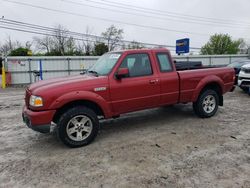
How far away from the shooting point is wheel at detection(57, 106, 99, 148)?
13.3 feet

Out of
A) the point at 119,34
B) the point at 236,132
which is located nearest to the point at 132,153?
the point at 236,132

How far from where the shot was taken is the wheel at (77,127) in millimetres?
4051

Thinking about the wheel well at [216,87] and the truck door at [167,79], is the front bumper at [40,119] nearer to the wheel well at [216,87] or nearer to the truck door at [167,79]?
the truck door at [167,79]

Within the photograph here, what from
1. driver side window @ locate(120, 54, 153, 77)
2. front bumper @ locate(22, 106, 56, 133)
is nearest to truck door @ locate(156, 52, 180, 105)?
driver side window @ locate(120, 54, 153, 77)

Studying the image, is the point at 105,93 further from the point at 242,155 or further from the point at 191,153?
the point at 242,155

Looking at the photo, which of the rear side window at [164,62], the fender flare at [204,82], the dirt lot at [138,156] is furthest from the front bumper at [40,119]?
the fender flare at [204,82]

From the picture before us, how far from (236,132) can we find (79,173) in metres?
3.64

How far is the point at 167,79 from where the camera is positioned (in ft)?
16.9

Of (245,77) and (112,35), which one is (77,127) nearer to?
(245,77)

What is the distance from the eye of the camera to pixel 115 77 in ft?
14.8

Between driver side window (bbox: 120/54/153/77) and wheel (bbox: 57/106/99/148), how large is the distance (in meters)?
1.31

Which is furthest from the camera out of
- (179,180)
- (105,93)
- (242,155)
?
(105,93)

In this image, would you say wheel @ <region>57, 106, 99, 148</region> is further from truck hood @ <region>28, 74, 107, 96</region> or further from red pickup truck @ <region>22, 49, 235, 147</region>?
truck hood @ <region>28, 74, 107, 96</region>

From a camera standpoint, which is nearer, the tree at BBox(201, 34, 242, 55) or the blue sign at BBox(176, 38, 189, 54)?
the blue sign at BBox(176, 38, 189, 54)
